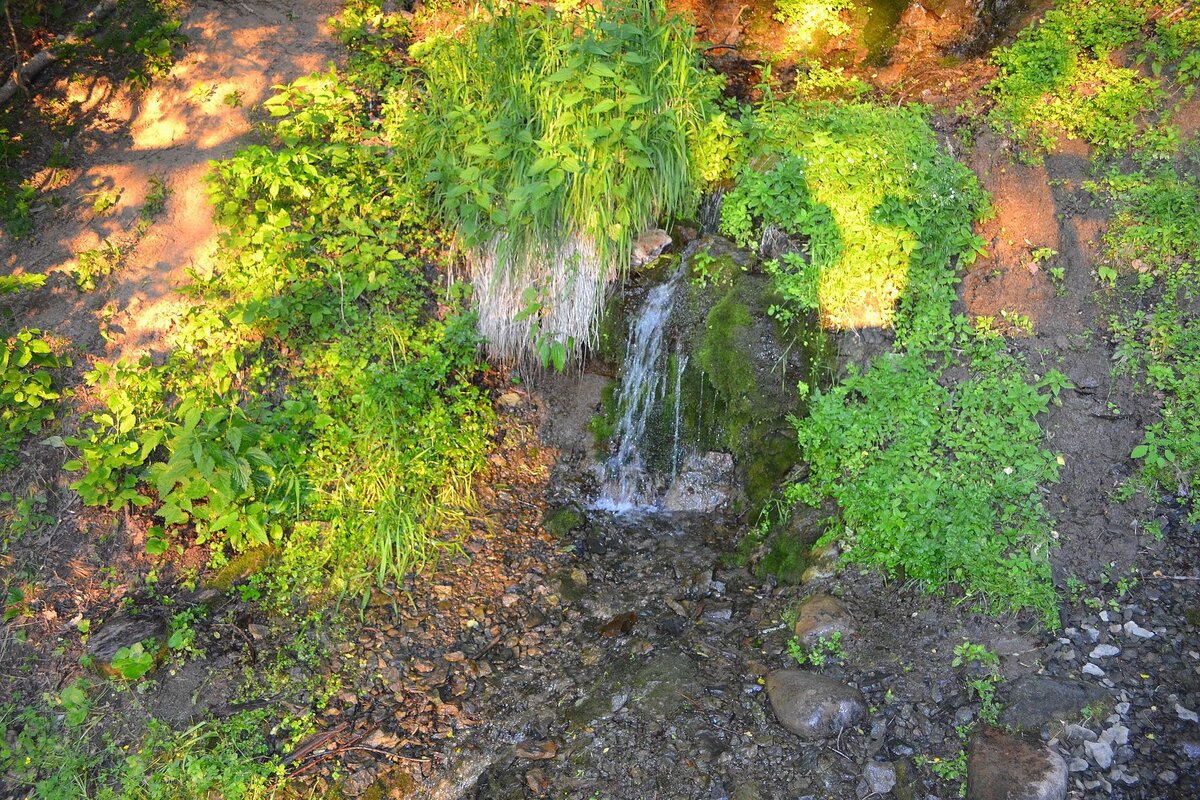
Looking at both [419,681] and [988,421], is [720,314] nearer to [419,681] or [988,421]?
[988,421]

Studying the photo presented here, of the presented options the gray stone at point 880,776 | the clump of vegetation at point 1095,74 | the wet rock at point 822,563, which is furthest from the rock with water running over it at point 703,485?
the clump of vegetation at point 1095,74

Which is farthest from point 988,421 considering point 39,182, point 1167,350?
point 39,182

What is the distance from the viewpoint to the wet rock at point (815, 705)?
3660mm

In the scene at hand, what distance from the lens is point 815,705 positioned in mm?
3713

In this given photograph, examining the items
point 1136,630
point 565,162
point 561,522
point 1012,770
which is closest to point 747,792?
point 1012,770

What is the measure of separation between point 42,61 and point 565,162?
4.22m

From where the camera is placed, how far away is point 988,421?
4.39 m

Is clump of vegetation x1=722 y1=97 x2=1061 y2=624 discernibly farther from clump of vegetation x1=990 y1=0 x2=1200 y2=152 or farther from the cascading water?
clump of vegetation x1=990 y1=0 x2=1200 y2=152

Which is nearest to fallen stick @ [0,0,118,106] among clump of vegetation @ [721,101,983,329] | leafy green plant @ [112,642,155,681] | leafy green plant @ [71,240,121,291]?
leafy green plant @ [71,240,121,291]

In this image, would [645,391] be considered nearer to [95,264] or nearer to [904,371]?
[904,371]

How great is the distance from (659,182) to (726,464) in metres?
2.02

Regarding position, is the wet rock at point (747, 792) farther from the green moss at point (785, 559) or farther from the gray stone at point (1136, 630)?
the gray stone at point (1136, 630)

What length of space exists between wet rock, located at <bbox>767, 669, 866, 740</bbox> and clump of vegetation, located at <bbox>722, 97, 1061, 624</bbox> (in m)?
0.78

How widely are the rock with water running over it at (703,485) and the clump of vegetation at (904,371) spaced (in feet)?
2.56
